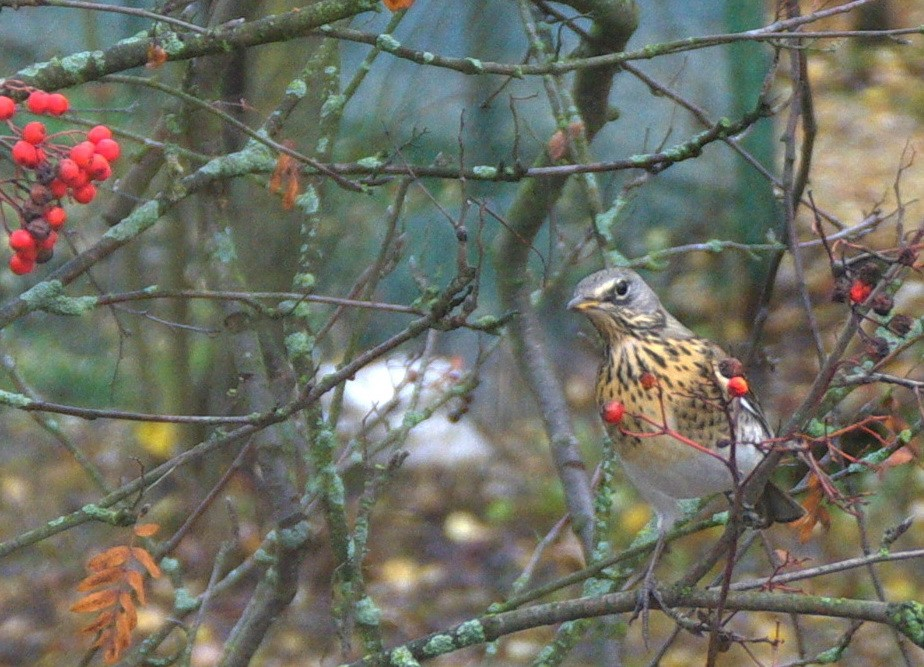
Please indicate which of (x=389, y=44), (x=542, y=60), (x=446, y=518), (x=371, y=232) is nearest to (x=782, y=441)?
(x=389, y=44)

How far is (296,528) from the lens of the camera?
8.39ft

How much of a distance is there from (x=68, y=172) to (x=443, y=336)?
11.0 feet

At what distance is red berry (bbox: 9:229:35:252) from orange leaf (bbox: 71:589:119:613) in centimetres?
64

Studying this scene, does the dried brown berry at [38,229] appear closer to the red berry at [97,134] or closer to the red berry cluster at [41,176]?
the red berry cluster at [41,176]

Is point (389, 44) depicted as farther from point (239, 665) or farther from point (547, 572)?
point (547, 572)

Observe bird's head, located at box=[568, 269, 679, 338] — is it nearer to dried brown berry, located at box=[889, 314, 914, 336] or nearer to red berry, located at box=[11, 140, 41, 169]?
dried brown berry, located at box=[889, 314, 914, 336]

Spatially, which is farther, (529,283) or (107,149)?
(529,283)

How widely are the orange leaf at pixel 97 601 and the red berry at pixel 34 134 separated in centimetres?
78

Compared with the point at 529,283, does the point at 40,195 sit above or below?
below

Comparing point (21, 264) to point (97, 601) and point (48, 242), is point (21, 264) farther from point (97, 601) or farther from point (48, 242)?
point (97, 601)

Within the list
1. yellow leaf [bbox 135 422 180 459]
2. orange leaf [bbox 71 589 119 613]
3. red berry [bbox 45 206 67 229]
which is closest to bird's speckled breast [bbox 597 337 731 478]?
orange leaf [bbox 71 589 119 613]

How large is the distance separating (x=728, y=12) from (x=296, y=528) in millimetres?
4639

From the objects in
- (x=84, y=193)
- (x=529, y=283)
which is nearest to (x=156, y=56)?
(x=84, y=193)

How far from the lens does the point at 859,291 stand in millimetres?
1712
